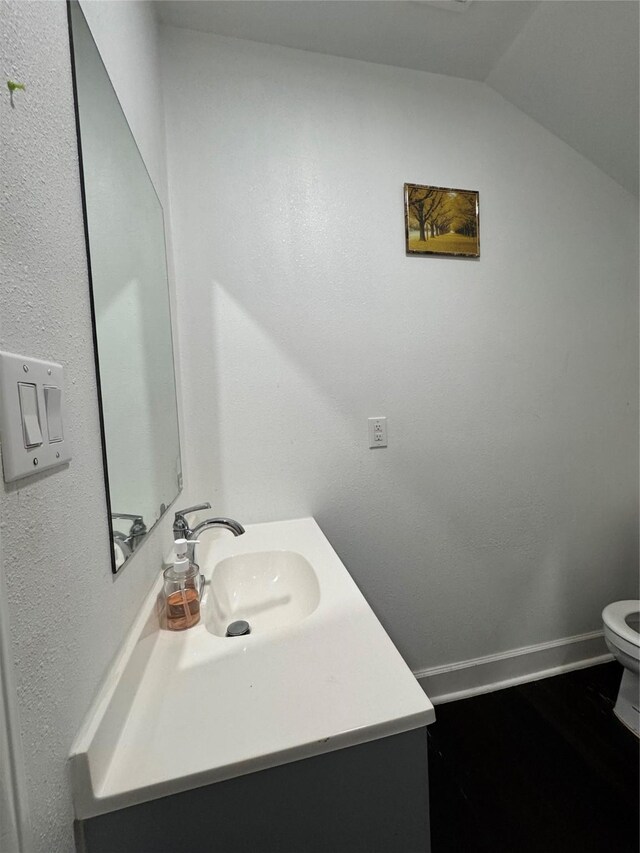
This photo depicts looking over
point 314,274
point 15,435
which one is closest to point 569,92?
point 314,274

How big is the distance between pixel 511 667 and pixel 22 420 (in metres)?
1.94

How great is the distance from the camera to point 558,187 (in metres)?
1.44

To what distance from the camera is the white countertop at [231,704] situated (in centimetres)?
41

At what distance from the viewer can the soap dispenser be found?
2.26 feet

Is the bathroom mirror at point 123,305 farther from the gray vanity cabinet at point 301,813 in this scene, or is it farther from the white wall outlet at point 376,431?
the white wall outlet at point 376,431

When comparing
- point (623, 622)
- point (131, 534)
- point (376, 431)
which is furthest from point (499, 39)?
point (623, 622)

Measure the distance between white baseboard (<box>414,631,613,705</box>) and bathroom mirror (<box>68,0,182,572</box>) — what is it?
1.36 meters

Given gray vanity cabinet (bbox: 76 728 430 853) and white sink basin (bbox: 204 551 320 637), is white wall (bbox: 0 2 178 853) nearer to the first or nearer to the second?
gray vanity cabinet (bbox: 76 728 430 853)

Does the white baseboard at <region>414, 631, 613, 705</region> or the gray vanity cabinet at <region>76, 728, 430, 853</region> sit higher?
the gray vanity cabinet at <region>76, 728, 430, 853</region>

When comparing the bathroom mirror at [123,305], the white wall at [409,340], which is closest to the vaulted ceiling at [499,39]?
the white wall at [409,340]

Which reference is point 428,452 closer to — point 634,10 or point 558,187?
point 558,187

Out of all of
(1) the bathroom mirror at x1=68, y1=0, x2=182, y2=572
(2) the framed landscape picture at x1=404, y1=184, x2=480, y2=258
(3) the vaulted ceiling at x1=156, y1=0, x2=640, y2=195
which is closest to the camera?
(1) the bathroom mirror at x1=68, y1=0, x2=182, y2=572

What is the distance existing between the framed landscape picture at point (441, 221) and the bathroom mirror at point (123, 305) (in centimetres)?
91

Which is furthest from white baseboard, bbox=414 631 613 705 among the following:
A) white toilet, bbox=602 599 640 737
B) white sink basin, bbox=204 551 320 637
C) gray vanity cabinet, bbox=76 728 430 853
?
gray vanity cabinet, bbox=76 728 430 853
